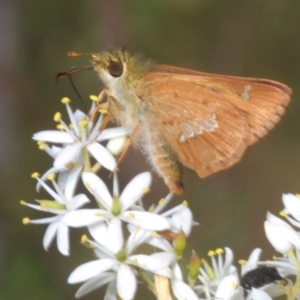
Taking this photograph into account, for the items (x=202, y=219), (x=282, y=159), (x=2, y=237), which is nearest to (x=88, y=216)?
(x=2, y=237)

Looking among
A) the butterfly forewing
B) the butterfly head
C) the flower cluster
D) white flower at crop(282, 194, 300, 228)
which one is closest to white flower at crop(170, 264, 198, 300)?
the flower cluster

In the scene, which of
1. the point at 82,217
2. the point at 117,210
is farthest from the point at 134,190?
the point at 82,217

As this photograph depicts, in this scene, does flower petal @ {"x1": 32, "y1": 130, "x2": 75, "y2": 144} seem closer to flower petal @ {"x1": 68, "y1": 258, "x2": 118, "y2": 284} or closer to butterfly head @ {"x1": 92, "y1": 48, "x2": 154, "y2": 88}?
butterfly head @ {"x1": 92, "y1": 48, "x2": 154, "y2": 88}

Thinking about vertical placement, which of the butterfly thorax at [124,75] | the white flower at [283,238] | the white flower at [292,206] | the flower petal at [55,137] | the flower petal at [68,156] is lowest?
the white flower at [283,238]

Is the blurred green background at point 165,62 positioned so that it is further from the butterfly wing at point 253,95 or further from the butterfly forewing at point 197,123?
the butterfly wing at point 253,95

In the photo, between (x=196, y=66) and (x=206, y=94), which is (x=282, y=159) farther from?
(x=206, y=94)

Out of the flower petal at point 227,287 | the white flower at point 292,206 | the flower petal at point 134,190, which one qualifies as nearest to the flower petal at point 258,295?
the flower petal at point 227,287

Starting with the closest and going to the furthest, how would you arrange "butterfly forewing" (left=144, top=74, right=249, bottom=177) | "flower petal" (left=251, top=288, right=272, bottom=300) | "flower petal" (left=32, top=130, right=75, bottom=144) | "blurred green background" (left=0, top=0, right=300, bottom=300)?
1. "flower petal" (left=251, top=288, right=272, bottom=300)
2. "flower petal" (left=32, top=130, right=75, bottom=144)
3. "butterfly forewing" (left=144, top=74, right=249, bottom=177)
4. "blurred green background" (left=0, top=0, right=300, bottom=300)
